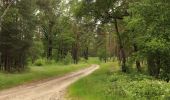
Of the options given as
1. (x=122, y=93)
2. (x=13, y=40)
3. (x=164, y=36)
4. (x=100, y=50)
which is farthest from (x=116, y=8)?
(x=100, y=50)

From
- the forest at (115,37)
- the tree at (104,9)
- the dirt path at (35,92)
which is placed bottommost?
the dirt path at (35,92)

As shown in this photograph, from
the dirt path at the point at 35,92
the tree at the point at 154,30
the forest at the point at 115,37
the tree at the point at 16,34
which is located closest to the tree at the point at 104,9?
the forest at the point at 115,37

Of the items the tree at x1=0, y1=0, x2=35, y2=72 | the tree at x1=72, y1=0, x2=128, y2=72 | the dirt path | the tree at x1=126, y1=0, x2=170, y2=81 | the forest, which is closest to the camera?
the forest

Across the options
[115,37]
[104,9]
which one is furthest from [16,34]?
[115,37]

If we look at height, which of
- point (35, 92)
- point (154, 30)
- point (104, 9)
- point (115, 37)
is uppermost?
point (104, 9)

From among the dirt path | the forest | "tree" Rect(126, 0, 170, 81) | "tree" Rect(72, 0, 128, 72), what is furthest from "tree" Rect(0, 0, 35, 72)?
"tree" Rect(126, 0, 170, 81)

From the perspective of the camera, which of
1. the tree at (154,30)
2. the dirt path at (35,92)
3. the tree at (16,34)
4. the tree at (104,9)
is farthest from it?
the tree at (16,34)

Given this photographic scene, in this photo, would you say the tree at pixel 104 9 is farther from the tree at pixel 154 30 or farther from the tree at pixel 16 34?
the tree at pixel 154 30

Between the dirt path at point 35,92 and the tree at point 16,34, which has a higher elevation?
the tree at point 16,34

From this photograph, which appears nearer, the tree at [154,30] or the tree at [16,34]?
the tree at [154,30]

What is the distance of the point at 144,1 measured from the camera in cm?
2734

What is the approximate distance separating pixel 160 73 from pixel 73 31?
57.5 meters

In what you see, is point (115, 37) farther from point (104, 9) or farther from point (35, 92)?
point (35, 92)

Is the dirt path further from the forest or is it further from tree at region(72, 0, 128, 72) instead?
tree at region(72, 0, 128, 72)
